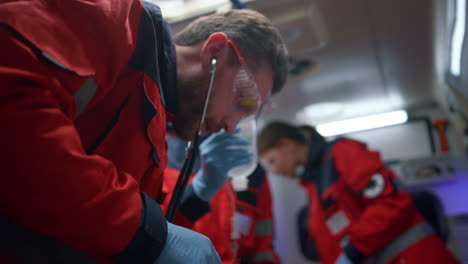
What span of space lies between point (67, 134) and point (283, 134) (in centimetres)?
244

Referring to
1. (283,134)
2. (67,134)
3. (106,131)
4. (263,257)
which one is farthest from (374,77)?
(67,134)

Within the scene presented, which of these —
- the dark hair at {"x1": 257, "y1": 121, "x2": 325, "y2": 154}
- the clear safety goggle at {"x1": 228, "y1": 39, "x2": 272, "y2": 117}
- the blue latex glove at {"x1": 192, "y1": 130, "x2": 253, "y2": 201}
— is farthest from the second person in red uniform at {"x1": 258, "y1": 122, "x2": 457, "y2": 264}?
the clear safety goggle at {"x1": 228, "y1": 39, "x2": 272, "y2": 117}

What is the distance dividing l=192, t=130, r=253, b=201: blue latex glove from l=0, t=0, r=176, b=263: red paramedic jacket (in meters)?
0.67

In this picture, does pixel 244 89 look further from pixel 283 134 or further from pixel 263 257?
pixel 283 134

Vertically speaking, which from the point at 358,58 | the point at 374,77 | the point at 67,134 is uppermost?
the point at 67,134

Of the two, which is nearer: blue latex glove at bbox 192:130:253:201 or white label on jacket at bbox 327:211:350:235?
blue latex glove at bbox 192:130:253:201

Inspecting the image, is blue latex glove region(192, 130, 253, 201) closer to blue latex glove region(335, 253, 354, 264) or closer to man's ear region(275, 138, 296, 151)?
blue latex glove region(335, 253, 354, 264)

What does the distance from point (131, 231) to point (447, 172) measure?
11.9 ft

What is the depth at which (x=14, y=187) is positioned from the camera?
0.51 meters

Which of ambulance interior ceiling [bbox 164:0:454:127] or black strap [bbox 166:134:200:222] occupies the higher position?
black strap [bbox 166:134:200:222]

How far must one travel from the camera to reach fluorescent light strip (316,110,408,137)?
3879mm

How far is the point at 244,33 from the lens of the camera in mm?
1052

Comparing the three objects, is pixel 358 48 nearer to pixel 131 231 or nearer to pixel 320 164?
pixel 320 164

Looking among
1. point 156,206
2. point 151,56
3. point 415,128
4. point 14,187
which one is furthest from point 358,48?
point 14,187
